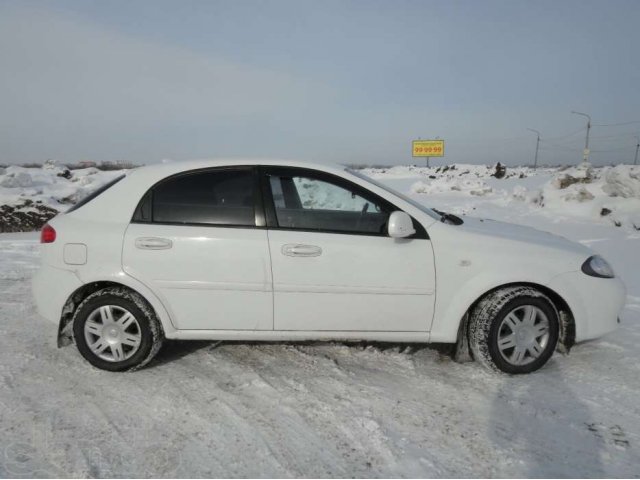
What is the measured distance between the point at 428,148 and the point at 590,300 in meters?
57.3

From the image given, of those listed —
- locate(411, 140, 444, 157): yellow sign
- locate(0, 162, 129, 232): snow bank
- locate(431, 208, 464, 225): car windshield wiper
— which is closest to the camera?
locate(431, 208, 464, 225): car windshield wiper

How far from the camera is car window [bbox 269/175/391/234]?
2934 millimetres

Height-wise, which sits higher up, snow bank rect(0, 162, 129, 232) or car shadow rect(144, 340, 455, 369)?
snow bank rect(0, 162, 129, 232)

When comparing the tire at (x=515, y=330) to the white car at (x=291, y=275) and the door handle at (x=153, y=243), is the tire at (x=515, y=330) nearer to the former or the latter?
the white car at (x=291, y=275)

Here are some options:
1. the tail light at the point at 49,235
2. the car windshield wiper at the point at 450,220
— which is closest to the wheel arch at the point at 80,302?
the tail light at the point at 49,235

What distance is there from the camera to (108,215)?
9.67 feet

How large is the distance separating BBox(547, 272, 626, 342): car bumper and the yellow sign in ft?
187

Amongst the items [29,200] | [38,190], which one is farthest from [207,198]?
[38,190]

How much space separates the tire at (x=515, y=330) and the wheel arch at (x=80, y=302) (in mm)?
2351

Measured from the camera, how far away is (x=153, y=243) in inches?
111

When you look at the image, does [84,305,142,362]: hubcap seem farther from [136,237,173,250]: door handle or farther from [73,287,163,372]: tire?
[136,237,173,250]: door handle

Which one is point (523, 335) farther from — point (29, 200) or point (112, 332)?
point (29, 200)

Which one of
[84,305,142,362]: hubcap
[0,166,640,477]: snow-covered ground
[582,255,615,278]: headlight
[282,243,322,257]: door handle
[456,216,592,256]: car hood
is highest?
[456,216,592,256]: car hood

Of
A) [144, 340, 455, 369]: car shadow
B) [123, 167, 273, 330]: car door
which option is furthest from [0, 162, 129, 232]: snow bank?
[123, 167, 273, 330]: car door
